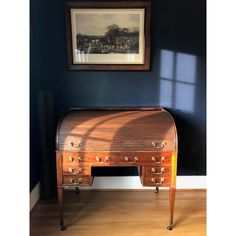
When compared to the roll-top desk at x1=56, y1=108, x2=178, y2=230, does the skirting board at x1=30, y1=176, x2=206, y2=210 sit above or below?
below

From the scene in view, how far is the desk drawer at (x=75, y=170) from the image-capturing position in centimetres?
231

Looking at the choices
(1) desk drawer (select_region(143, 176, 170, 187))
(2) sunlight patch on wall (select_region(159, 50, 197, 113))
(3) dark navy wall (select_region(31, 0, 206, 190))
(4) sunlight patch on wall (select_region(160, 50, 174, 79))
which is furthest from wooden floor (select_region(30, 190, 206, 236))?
(4) sunlight patch on wall (select_region(160, 50, 174, 79))

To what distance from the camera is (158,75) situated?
2.99 metres

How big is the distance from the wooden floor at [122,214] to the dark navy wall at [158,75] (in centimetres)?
65

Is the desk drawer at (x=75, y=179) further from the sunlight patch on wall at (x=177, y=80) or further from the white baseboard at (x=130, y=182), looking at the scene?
the sunlight patch on wall at (x=177, y=80)

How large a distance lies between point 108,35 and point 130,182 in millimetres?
1637

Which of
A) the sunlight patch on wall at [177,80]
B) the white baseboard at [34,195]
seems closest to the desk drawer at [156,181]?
the sunlight patch on wall at [177,80]

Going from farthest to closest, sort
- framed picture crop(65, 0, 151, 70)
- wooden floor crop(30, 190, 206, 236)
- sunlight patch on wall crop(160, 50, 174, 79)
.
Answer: sunlight patch on wall crop(160, 50, 174, 79)
framed picture crop(65, 0, 151, 70)
wooden floor crop(30, 190, 206, 236)

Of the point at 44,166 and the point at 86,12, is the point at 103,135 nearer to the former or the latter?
the point at 44,166

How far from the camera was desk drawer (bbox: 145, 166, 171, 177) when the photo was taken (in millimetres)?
2320

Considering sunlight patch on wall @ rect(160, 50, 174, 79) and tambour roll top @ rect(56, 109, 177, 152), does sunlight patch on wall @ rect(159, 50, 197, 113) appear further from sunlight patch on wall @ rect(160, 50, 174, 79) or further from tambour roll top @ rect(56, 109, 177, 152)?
tambour roll top @ rect(56, 109, 177, 152)

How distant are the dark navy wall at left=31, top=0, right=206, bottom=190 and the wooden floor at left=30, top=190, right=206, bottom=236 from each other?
2.13 ft
